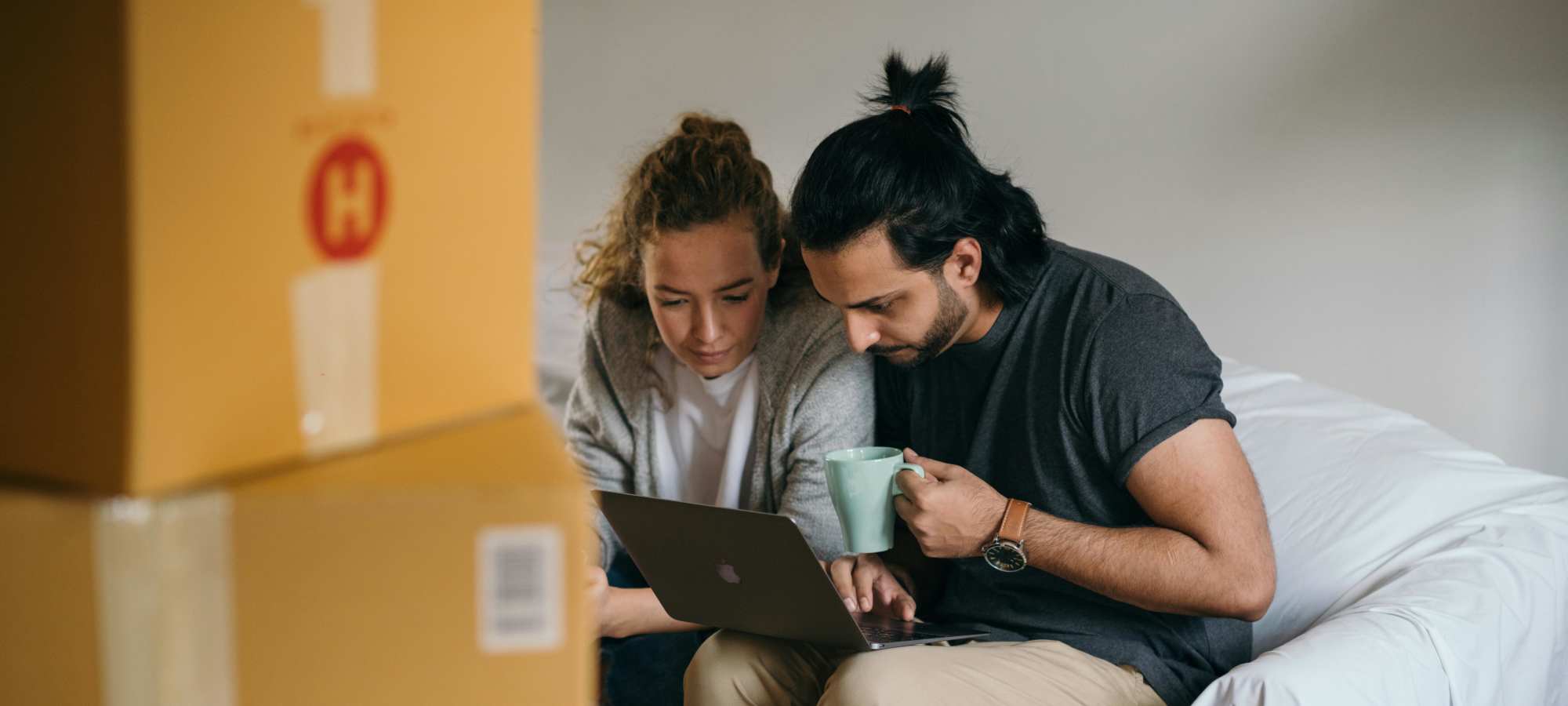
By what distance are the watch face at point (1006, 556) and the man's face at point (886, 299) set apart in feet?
0.81

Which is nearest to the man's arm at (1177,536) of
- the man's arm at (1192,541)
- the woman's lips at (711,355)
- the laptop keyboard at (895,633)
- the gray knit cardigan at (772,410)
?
the man's arm at (1192,541)

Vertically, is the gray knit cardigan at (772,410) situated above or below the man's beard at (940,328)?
below

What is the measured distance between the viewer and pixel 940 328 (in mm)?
1454

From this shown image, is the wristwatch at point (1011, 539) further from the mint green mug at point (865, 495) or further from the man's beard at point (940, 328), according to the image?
the man's beard at point (940, 328)

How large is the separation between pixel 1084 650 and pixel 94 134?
44.6 inches

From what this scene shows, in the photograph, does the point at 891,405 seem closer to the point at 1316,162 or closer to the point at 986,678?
the point at 986,678

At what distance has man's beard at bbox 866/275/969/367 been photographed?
1.45 m

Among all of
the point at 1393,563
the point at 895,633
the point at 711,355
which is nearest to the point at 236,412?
the point at 895,633

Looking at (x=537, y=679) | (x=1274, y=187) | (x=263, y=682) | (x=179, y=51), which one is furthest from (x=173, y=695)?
(x=1274, y=187)

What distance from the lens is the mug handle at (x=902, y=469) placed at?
135cm

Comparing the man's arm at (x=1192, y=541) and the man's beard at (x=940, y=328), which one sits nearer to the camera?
the man's arm at (x=1192, y=541)

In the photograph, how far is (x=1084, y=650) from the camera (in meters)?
1.36

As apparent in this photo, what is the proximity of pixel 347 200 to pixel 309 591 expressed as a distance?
0.17 metres

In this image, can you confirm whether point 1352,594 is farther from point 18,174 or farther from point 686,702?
point 18,174
